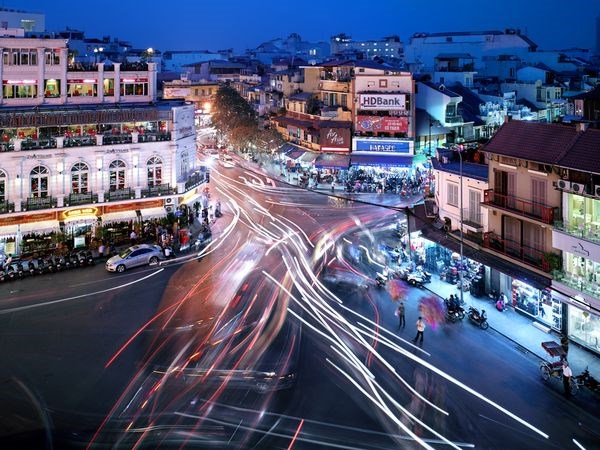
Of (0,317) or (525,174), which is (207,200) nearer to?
(0,317)

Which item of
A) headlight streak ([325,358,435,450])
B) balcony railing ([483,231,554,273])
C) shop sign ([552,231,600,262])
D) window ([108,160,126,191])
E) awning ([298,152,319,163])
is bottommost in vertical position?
headlight streak ([325,358,435,450])

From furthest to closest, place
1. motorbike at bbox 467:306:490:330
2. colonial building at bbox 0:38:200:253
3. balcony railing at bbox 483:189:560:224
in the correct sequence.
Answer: colonial building at bbox 0:38:200:253
motorbike at bbox 467:306:490:330
balcony railing at bbox 483:189:560:224

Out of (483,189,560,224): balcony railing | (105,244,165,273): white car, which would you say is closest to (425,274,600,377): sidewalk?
(483,189,560,224): balcony railing

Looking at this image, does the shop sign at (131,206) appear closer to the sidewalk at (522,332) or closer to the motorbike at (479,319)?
the sidewalk at (522,332)

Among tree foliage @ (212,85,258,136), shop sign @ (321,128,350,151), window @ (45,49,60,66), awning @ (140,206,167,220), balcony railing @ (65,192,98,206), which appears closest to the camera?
balcony railing @ (65,192,98,206)

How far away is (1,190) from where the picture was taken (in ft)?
110

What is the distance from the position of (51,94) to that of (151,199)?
11.3 metres

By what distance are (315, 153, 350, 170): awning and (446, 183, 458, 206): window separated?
83.0ft

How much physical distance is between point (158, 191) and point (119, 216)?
129 inches

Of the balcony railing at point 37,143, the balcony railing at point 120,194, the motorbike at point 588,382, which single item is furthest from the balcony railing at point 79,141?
the motorbike at point 588,382

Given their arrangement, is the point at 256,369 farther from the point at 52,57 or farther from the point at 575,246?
the point at 52,57

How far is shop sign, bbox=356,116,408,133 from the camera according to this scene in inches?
2195

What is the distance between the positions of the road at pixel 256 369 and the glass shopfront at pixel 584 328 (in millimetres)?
2809

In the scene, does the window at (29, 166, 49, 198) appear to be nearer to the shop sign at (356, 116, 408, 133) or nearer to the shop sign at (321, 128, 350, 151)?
the shop sign at (321, 128, 350, 151)
